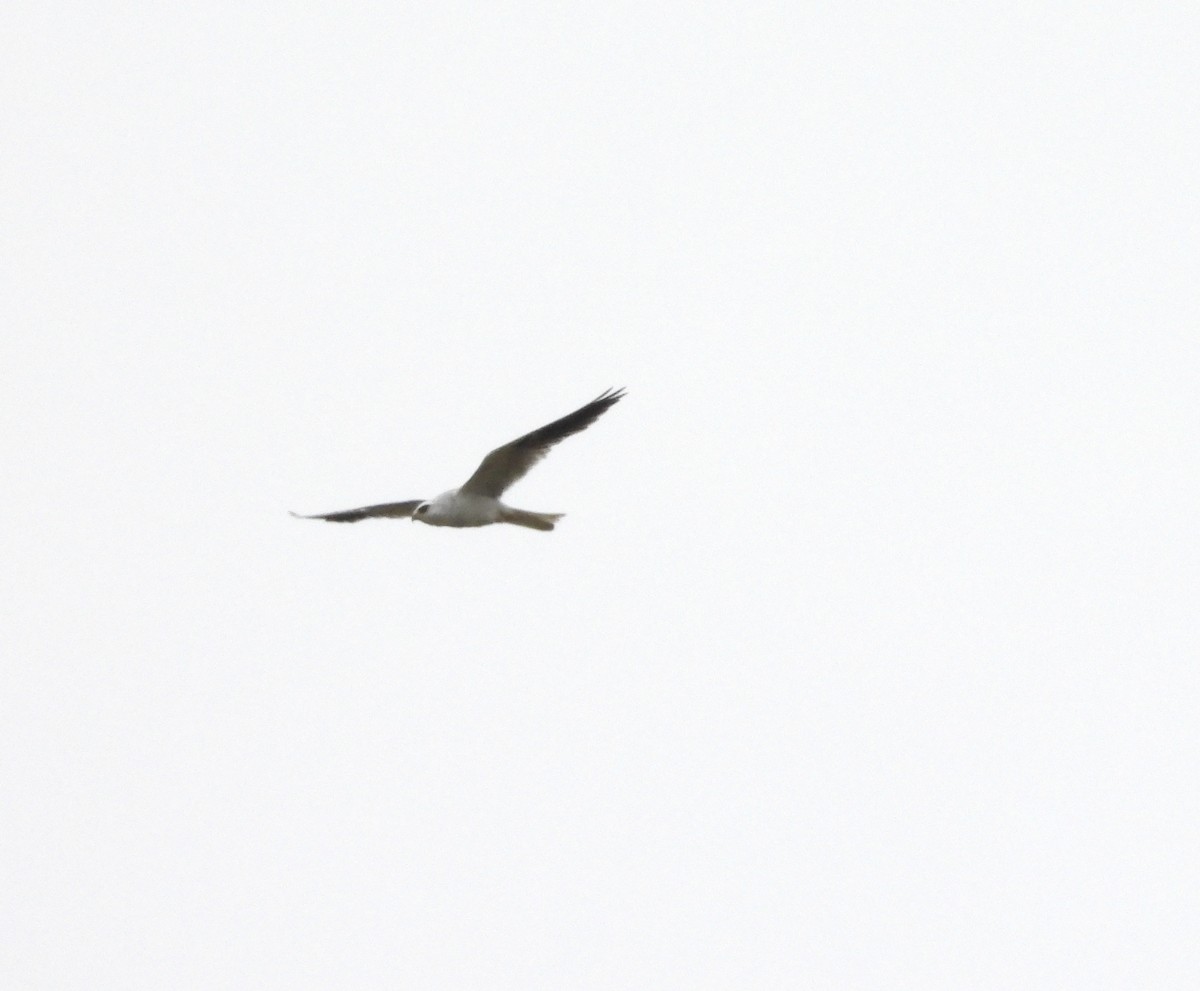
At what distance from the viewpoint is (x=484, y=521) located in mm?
14180

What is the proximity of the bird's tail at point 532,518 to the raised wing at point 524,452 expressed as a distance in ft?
0.53

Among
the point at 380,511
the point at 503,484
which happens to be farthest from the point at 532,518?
the point at 380,511

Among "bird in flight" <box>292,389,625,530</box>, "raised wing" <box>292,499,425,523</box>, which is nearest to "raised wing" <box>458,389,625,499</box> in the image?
"bird in flight" <box>292,389,625,530</box>

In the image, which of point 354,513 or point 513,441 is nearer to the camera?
point 513,441

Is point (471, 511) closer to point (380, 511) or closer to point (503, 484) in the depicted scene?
point (503, 484)

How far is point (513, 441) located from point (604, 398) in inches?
28.0

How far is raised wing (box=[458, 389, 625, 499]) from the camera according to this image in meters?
13.5

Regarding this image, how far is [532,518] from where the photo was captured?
A: 14125 mm

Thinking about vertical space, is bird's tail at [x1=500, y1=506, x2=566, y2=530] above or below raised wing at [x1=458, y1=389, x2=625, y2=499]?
below

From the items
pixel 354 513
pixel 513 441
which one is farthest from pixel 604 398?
pixel 354 513

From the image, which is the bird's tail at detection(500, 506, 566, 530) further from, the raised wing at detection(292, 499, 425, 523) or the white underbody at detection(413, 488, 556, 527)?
the raised wing at detection(292, 499, 425, 523)

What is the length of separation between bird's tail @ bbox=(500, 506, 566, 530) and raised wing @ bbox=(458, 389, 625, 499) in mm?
162

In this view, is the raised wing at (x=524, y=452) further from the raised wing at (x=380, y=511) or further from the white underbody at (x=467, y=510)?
the raised wing at (x=380, y=511)

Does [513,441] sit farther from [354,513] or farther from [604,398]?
[354,513]
